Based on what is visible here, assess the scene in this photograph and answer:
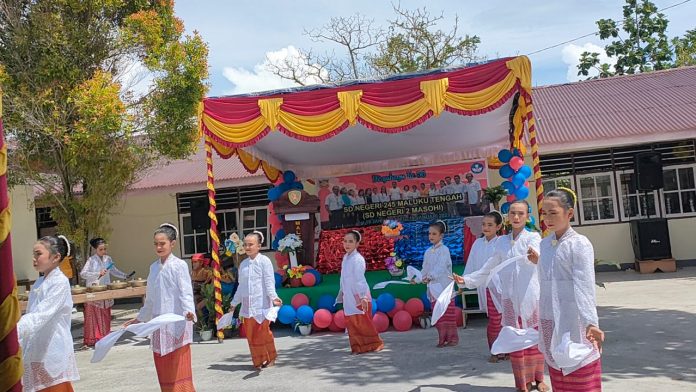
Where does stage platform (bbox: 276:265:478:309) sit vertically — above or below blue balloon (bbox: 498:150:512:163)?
below

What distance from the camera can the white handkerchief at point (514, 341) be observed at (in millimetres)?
3965

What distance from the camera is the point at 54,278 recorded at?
3.83 m

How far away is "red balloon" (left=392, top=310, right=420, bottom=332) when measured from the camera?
7781 mm

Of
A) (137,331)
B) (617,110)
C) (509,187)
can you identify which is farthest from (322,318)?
(617,110)

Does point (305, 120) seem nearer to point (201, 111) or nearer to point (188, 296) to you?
point (201, 111)

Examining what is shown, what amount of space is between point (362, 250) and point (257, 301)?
4511mm

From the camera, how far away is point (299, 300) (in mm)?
8391

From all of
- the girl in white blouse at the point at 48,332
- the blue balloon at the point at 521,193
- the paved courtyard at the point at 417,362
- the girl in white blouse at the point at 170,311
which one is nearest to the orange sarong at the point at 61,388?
the girl in white blouse at the point at 48,332

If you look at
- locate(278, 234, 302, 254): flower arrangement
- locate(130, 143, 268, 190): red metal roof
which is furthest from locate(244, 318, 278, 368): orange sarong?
locate(130, 143, 268, 190): red metal roof

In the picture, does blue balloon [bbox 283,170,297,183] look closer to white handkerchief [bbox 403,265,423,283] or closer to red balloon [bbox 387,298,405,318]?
red balloon [bbox 387,298,405,318]

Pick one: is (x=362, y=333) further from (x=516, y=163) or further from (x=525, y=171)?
(x=516, y=163)

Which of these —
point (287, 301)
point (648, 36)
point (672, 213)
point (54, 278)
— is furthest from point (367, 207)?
point (648, 36)

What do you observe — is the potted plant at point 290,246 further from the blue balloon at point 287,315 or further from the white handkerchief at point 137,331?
the white handkerchief at point 137,331

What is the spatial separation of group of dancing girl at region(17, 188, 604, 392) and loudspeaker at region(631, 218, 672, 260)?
22.2 ft
